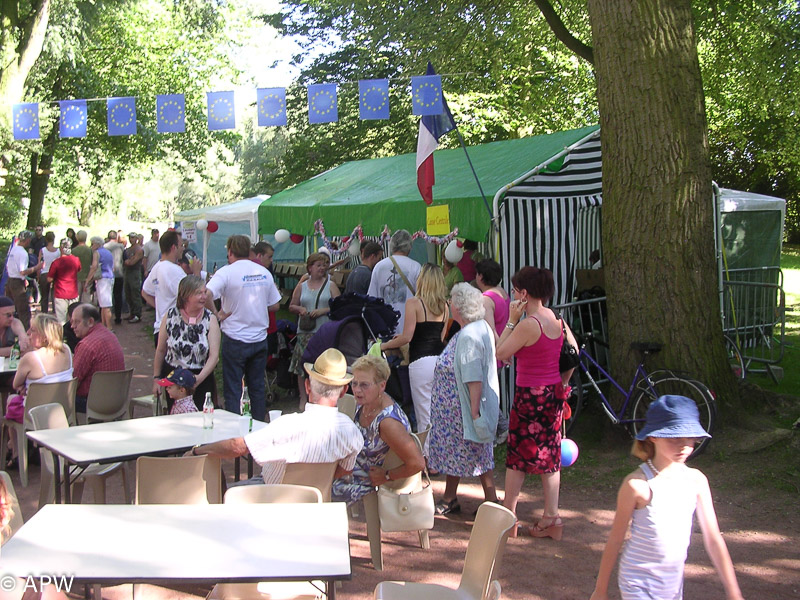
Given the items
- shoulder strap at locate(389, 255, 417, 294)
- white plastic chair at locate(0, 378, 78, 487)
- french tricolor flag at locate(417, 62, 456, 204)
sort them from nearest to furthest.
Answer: white plastic chair at locate(0, 378, 78, 487), shoulder strap at locate(389, 255, 417, 294), french tricolor flag at locate(417, 62, 456, 204)

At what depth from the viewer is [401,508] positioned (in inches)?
168

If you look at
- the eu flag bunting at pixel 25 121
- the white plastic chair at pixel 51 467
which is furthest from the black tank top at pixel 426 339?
the eu flag bunting at pixel 25 121

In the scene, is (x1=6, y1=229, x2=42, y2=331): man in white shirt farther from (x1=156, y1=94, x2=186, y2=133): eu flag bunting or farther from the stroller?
the stroller

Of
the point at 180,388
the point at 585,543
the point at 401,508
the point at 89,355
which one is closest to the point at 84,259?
the point at 89,355

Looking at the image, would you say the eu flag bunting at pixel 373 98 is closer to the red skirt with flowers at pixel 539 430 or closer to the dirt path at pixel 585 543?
the dirt path at pixel 585 543

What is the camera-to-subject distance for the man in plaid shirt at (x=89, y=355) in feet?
20.9

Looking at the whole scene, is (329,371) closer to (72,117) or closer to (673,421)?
(673,421)

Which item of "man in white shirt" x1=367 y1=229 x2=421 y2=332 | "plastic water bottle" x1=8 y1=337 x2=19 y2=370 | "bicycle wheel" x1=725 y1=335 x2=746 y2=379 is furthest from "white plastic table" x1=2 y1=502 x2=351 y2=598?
"bicycle wheel" x1=725 y1=335 x2=746 y2=379

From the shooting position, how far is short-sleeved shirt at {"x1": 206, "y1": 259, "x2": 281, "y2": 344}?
6559 millimetres

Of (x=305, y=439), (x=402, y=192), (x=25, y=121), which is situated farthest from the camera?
(x=25, y=121)

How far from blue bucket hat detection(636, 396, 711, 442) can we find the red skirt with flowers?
2.11 metres

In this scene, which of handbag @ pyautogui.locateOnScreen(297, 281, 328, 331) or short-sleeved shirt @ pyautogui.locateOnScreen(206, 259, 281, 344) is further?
handbag @ pyautogui.locateOnScreen(297, 281, 328, 331)

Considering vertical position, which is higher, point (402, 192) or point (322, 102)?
point (322, 102)

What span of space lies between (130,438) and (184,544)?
1.91 metres
